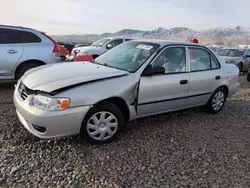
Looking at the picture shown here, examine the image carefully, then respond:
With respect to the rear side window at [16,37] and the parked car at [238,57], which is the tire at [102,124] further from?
the parked car at [238,57]

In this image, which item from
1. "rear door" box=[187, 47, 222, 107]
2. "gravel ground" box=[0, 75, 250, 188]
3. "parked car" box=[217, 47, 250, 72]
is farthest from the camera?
"parked car" box=[217, 47, 250, 72]

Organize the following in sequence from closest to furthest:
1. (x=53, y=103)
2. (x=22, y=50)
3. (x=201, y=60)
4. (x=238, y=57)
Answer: (x=53, y=103)
(x=201, y=60)
(x=22, y=50)
(x=238, y=57)

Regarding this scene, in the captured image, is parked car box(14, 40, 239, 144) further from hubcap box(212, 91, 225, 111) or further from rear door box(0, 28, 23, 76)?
rear door box(0, 28, 23, 76)

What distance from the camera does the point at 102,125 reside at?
11.3ft

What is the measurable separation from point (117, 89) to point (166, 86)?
3.19ft

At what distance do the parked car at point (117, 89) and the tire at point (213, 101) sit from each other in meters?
0.02

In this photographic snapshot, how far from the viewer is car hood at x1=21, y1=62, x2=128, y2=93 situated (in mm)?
3162

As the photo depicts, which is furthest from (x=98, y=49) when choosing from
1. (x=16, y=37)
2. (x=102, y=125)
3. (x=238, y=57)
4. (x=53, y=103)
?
(x=53, y=103)

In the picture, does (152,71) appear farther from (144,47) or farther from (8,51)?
(8,51)

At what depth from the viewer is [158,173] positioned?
2.90m

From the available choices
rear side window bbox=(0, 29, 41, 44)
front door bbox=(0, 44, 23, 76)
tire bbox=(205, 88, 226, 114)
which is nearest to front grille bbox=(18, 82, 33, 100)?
front door bbox=(0, 44, 23, 76)

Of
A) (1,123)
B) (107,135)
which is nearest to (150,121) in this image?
(107,135)

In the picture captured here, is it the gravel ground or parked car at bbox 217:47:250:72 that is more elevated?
parked car at bbox 217:47:250:72

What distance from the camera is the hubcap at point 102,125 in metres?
3.37
